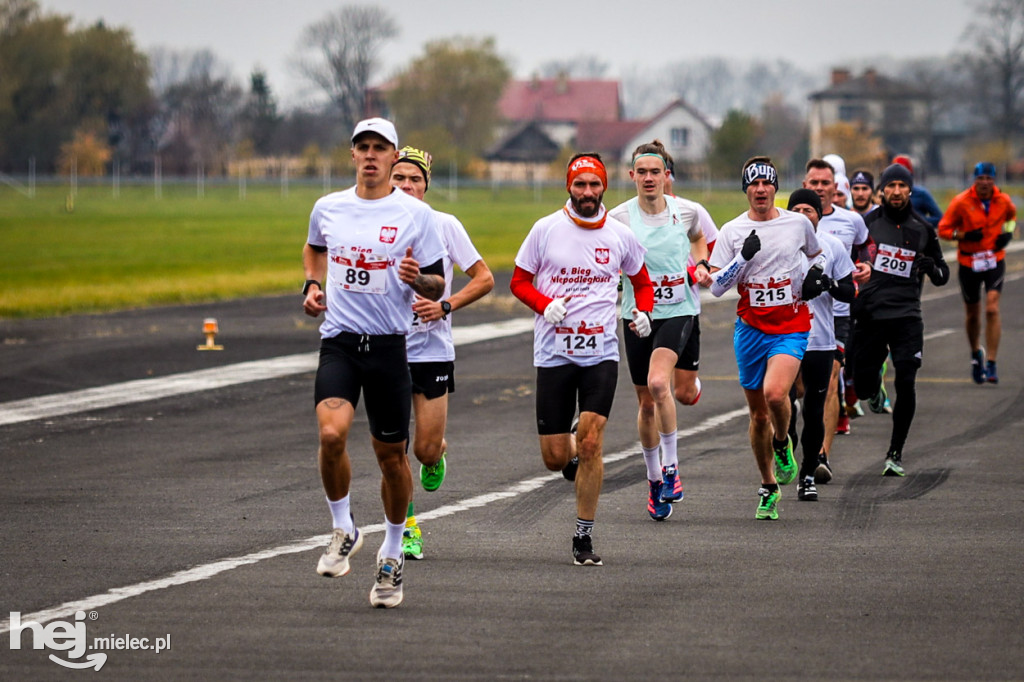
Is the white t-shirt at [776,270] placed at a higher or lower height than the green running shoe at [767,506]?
higher

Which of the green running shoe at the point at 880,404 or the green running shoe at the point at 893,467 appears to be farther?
the green running shoe at the point at 880,404

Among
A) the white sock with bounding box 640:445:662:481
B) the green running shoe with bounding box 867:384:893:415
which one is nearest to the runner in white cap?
the white sock with bounding box 640:445:662:481

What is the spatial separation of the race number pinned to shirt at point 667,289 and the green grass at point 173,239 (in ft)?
56.1

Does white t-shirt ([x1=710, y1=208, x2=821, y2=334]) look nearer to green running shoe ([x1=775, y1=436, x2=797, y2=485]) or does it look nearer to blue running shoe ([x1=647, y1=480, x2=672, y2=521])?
green running shoe ([x1=775, y1=436, x2=797, y2=485])

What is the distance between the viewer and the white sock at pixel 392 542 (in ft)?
22.7

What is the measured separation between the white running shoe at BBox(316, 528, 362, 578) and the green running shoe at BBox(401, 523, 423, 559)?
2.31ft

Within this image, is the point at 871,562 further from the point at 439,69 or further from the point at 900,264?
the point at 439,69

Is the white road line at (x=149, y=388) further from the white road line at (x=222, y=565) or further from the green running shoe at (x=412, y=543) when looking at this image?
the green running shoe at (x=412, y=543)

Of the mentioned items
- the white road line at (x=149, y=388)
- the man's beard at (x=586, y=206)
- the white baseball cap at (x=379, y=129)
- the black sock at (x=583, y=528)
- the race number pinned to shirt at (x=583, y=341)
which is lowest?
the white road line at (x=149, y=388)

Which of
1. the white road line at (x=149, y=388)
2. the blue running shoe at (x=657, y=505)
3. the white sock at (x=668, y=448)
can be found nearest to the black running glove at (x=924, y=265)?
the white sock at (x=668, y=448)

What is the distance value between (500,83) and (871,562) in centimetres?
10484

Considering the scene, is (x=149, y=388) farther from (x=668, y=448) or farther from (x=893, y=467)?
(x=893, y=467)

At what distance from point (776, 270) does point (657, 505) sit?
1.73 m

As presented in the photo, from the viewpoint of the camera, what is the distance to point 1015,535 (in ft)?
27.6
